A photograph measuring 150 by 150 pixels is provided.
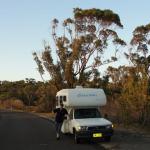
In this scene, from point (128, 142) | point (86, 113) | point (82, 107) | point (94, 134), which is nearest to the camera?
point (128, 142)

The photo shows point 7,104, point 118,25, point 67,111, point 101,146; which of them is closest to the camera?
point 101,146

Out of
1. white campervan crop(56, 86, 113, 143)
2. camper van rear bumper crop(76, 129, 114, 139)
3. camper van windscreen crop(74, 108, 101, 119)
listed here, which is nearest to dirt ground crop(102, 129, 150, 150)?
camper van rear bumper crop(76, 129, 114, 139)

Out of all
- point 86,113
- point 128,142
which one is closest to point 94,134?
point 128,142

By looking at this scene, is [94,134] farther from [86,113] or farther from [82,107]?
[82,107]

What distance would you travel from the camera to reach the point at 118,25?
163ft

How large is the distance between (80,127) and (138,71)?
407 inches

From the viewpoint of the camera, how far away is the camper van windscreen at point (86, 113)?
2241 centimetres

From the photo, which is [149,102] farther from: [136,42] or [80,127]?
[136,42]

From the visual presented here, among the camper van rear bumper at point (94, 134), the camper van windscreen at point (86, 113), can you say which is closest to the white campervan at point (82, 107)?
the camper van windscreen at point (86, 113)

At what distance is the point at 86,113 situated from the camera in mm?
22594

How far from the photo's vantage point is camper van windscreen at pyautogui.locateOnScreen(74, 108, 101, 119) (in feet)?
73.5

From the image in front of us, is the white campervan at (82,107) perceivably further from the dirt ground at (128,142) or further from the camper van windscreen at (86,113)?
the dirt ground at (128,142)

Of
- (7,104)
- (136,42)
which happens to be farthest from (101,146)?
(7,104)

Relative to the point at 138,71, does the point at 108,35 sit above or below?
above
